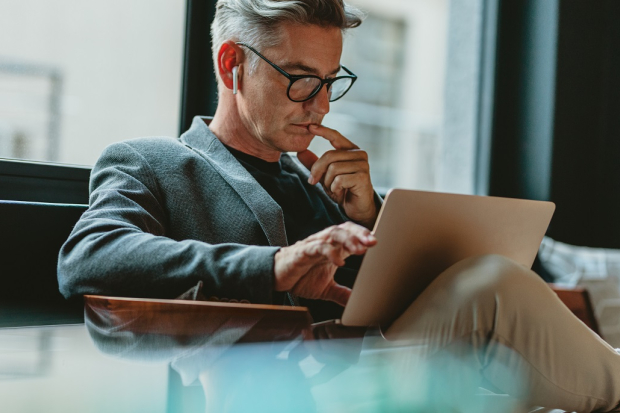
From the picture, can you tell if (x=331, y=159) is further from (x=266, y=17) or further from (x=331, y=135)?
(x=266, y=17)

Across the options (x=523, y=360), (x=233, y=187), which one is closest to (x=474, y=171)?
(x=233, y=187)

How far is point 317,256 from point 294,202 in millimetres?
659

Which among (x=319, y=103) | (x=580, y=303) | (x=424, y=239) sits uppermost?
(x=319, y=103)

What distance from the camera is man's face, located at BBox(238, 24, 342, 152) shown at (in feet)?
4.66

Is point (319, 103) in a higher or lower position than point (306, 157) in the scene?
higher

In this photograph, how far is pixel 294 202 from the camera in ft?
5.21

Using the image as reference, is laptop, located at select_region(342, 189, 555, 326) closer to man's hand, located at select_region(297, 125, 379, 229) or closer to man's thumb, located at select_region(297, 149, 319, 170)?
man's hand, located at select_region(297, 125, 379, 229)

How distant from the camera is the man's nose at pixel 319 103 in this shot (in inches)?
57.1

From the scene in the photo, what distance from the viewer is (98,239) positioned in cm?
106

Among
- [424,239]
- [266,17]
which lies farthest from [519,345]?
[266,17]

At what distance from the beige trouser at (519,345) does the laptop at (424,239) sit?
82 millimetres

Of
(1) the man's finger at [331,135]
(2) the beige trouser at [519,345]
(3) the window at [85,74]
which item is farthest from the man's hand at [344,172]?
(3) the window at [85,74]

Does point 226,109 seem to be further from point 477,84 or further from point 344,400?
point 477,84

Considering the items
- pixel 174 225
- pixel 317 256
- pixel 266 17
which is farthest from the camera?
pixel 266 17
